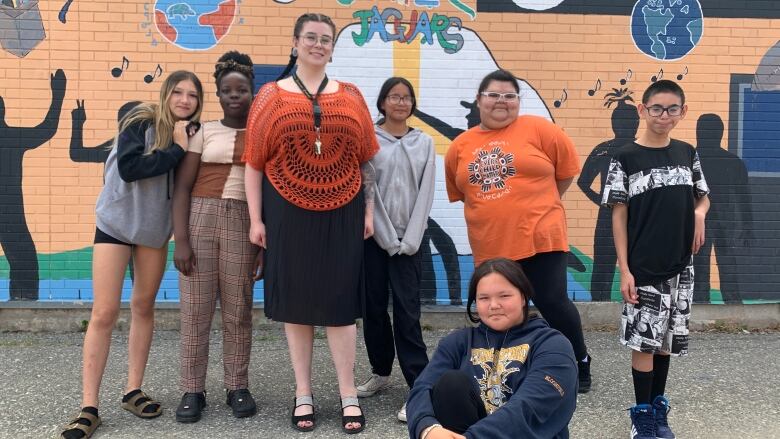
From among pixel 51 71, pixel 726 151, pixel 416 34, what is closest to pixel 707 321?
pixel 726 151

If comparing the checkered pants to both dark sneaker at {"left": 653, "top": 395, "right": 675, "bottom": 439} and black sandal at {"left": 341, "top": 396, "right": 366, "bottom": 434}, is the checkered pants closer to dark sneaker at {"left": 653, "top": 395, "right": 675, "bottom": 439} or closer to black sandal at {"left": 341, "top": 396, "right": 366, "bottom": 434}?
black sandal at {"left": 341, "top": 396, "right": 366, "bottom": 434}

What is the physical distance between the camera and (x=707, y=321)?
18.3ft

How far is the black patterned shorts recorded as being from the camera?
128 inches

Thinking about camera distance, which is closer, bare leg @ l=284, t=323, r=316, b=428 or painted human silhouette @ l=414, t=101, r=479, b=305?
bare leg @ l=284, t=323, r=316, b=428

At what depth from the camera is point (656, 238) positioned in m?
3.24

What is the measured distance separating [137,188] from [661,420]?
2.94 metres

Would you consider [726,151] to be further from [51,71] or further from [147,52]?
[51,71]

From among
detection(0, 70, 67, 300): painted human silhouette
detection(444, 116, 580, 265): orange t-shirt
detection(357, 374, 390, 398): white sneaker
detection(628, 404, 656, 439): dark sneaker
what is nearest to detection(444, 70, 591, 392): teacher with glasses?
detection(444, 116, 580, 265): orange t-shirt

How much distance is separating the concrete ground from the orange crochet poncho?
1273 millimetres

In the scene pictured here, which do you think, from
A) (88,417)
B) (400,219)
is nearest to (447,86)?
(400,219)

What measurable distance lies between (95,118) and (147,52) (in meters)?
0.68

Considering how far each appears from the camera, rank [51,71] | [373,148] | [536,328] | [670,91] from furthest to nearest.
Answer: [51,71] → [373,148] → [670,91] → [536,328]

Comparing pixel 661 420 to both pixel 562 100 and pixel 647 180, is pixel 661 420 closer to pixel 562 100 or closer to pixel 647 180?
pixel 647 180

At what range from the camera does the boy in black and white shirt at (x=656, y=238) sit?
10.6ft
